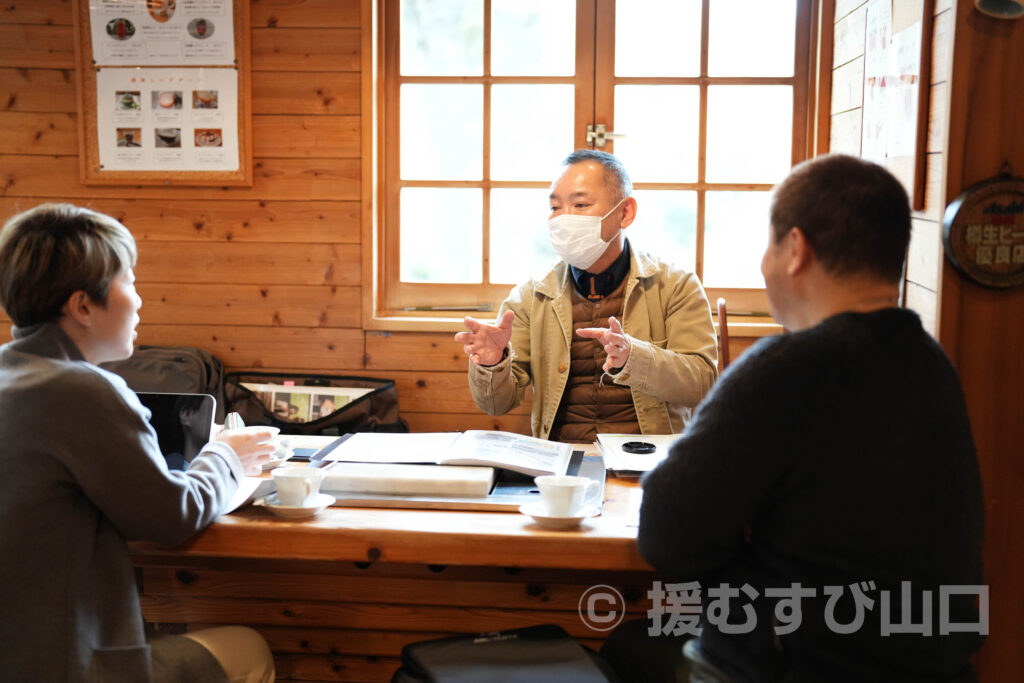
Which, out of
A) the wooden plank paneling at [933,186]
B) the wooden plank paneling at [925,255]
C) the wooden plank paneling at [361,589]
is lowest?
the wooden plank paneling at [361,589]

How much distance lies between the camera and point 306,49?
287cm

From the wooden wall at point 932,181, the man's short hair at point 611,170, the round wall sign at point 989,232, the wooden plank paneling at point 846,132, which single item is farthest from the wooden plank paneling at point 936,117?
the man's short hair at point 611,170

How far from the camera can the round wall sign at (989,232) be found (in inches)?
68.6

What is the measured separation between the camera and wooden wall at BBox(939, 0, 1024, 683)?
5.73 ft

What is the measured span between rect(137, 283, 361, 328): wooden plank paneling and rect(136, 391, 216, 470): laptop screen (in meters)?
1.41

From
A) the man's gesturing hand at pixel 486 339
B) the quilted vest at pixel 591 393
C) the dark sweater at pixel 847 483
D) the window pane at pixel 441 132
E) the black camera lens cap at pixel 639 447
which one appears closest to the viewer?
A: the dark sweater at pixel 847 483

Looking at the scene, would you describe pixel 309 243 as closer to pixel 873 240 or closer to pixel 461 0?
pixel 461 0

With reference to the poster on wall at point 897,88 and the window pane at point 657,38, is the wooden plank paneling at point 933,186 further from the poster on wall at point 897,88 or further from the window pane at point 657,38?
the window pane at point 657,38

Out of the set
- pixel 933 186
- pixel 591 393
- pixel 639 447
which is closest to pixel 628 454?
pixel 639 447

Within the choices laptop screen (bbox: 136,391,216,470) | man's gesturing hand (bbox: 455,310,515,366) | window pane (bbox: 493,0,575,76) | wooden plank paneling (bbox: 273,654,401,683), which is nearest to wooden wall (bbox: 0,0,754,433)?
window pane (bbox: 493,0,575,76)

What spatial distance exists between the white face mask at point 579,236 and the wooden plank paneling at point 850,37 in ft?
2.84

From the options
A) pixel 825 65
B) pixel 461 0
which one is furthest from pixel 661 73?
pixel 461 0

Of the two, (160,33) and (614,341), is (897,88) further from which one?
(160,33)

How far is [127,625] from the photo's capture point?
4.22 ft
